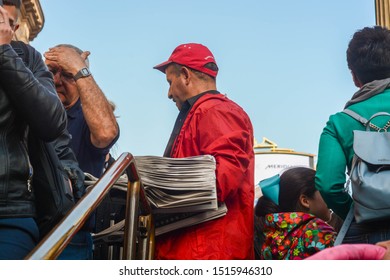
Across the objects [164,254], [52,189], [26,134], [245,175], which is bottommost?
[164,254]

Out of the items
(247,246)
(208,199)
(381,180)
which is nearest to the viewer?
(381,180)

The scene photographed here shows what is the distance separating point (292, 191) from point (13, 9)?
212cm

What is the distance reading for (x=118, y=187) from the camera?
12.6 feet

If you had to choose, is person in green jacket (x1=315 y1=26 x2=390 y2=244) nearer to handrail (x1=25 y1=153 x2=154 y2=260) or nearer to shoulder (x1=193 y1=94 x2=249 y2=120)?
shoulder (x1=193 y1=94 x2=249 y2=120)

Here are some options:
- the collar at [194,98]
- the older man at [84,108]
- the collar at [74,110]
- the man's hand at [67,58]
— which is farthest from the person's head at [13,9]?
the collar at [194,98]

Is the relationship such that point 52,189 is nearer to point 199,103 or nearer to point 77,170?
point 77,170

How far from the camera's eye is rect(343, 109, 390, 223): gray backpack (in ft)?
10.7

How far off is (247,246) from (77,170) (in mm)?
894

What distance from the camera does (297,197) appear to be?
4664mm

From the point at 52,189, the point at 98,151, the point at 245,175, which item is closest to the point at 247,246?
the point at 245,175

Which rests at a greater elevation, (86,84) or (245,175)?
(86,84)

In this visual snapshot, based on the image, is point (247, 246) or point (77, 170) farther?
point (247, 246)

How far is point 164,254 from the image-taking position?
12.5 ft
